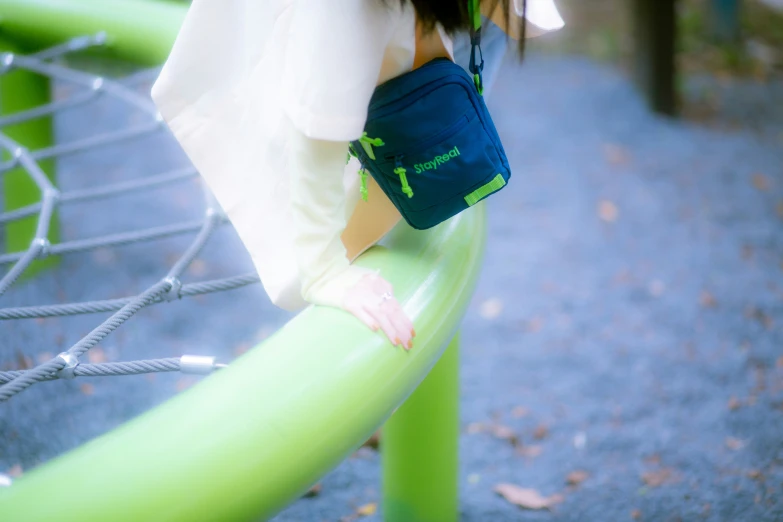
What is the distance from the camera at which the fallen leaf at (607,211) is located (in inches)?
112

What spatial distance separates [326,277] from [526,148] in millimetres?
2407

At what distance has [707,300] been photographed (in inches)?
94.0

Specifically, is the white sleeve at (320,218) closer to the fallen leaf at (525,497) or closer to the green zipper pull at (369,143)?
the green zipper pull at (369,143)

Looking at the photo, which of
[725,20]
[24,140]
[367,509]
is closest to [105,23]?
[24,140]

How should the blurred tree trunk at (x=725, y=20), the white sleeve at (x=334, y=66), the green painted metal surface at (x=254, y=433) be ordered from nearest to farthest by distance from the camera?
the green painted metal surface at (x=254, y=433) < the white sleeve at (x=334, y=66) < the blurred tree trunk at (x=725, y=20)

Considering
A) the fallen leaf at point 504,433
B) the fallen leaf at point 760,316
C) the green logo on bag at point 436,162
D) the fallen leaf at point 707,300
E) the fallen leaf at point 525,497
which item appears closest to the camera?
the green logo on bag at point 436,162

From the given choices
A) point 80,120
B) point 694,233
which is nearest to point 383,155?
point 694,233

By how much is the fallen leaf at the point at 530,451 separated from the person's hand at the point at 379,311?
98 cm

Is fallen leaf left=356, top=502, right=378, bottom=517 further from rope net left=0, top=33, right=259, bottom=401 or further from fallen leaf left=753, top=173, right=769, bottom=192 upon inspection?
fallen leaf left=753, top=173, right=769, bottom=192

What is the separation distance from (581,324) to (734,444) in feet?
1.97

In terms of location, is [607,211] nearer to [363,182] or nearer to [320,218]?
[363,182]

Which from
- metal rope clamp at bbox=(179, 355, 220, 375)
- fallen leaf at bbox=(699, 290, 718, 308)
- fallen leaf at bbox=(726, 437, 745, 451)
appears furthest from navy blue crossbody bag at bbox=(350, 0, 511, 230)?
fallen leaf at bbox=(699, 290, 718, 308)

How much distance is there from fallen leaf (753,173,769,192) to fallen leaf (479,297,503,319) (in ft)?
4.03

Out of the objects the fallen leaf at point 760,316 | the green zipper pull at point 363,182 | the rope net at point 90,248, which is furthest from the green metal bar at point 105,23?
the fallen leaf at point 760,316
